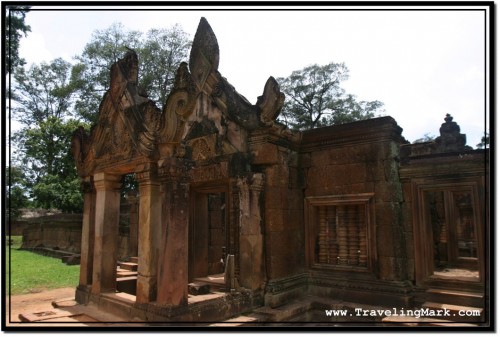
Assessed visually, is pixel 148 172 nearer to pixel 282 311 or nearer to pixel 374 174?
pixel 282 311

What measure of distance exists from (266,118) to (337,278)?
3512 millimetres

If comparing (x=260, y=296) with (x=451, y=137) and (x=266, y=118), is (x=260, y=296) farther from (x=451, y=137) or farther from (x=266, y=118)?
(x=451, y=137)

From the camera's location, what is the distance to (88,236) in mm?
7988

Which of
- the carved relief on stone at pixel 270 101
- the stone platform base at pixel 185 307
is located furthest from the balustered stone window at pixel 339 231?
the carved relief on stone at pixel 270 101

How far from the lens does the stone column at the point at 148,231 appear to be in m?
6.24

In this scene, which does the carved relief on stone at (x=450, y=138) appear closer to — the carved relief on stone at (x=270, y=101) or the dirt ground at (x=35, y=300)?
the carved relief on stone at (x=270, y=101)

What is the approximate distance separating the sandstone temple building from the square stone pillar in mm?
26

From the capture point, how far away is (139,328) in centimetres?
504

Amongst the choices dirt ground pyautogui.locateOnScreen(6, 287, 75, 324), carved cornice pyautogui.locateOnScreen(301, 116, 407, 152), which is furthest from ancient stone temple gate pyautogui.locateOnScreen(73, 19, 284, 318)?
dirt ground pyautogui.locateOnScreen(6, 287, 75, 324)

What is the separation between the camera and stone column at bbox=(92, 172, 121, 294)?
24.1 ft

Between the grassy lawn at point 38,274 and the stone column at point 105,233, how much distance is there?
2.88 metres

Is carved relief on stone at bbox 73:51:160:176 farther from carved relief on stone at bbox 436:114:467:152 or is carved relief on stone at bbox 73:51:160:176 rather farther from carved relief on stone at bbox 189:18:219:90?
carved relief on stone at bbox 436:114:467:152

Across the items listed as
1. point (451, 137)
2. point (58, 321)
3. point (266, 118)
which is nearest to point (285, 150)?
point (266, 118)

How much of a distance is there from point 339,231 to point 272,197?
1.70 metres
